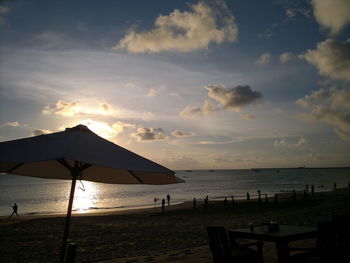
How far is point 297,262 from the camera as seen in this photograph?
5.05 meters

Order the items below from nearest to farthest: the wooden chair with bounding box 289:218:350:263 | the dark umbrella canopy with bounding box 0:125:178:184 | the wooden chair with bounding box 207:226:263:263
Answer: the dark umbrella canopy with bounding box 0:125:178:184 → the wooden chair with bounding box 289:218:350:263 → the wooden chair with bounding box 207:226:263:263

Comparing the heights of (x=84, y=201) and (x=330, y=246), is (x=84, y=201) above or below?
below

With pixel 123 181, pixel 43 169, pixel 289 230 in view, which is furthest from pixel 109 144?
pixel 289 230

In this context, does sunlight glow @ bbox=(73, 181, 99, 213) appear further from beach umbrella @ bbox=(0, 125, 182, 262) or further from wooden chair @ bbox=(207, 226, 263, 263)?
beach umbrella @ bbox=(0, 125, 182, 262)

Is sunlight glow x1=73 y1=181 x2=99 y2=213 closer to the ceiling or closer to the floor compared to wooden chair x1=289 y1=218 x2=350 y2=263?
closer to the floor

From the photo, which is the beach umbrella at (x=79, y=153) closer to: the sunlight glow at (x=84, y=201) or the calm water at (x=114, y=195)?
the sunlight glow at (x=84, y=201)

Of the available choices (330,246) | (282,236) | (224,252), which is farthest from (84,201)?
(330,246)

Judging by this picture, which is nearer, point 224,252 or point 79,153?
point 79,153

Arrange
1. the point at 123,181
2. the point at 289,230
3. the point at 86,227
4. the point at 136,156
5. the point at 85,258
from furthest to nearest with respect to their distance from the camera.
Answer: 1. the point at 86,227
2. the point at 85,258
3. the point at 289,230
4. the point at 123,181
5. the point at 136,156

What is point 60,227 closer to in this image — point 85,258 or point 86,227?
point 86,227

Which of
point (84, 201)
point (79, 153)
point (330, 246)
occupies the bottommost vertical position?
point (84, 201)

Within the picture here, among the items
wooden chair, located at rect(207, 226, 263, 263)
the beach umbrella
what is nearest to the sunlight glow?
wooden chair, located at rect(207, 226, 263, 263)

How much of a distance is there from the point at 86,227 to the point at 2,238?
455 centimetres

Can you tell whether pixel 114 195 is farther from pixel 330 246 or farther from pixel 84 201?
pixel 330 246
